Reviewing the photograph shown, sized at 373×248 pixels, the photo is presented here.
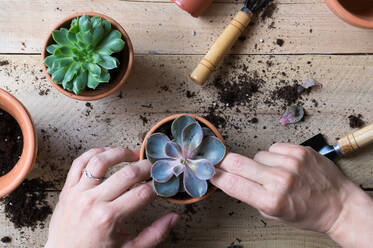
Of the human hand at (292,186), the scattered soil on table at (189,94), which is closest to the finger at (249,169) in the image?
the human hand at (292,186)

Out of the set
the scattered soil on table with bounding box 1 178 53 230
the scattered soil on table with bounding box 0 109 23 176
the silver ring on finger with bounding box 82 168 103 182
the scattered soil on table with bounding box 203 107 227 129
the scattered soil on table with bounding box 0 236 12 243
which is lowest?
the scattered soil on table with bounding box 0 236 12 243

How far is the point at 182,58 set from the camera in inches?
43.1

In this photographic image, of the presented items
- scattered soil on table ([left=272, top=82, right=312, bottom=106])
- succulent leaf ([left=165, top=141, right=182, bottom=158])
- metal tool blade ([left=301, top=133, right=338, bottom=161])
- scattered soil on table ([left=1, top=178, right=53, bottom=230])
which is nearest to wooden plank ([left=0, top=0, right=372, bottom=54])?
scattered soil on table ([left=272, top=82, right=312, bottom=106])

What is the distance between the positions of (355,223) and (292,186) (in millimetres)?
218

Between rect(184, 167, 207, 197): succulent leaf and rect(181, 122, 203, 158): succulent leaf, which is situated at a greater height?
rect(181, 122, 203, 158): succulent leaf

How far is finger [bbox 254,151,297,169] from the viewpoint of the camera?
868 mm

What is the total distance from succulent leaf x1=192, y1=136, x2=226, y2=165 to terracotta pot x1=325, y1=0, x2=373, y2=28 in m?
0.48

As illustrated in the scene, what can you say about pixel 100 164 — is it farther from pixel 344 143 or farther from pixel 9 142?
pixel 344 143

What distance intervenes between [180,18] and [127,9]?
0.16 meters

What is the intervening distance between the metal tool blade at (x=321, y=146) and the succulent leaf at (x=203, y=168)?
1.25 ft

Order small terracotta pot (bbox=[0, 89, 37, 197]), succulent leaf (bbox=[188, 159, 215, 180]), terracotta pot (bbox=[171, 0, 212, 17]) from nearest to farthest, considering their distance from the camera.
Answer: succulent leaf (bbox=[188, 159, 215, 180]) → small terracotta pot (bbox=[0, 89, 37, 197]) → terracotta pot (bbox=[171, 0, 212, 17])

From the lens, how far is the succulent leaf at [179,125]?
857 mm

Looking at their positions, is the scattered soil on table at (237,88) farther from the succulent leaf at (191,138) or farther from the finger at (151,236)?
the finger at (151,236)

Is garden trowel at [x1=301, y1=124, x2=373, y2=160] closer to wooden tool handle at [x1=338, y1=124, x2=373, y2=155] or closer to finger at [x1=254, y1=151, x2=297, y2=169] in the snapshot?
wooden tool handle at [x1=338, y1=124, x2=373, y2=155]
